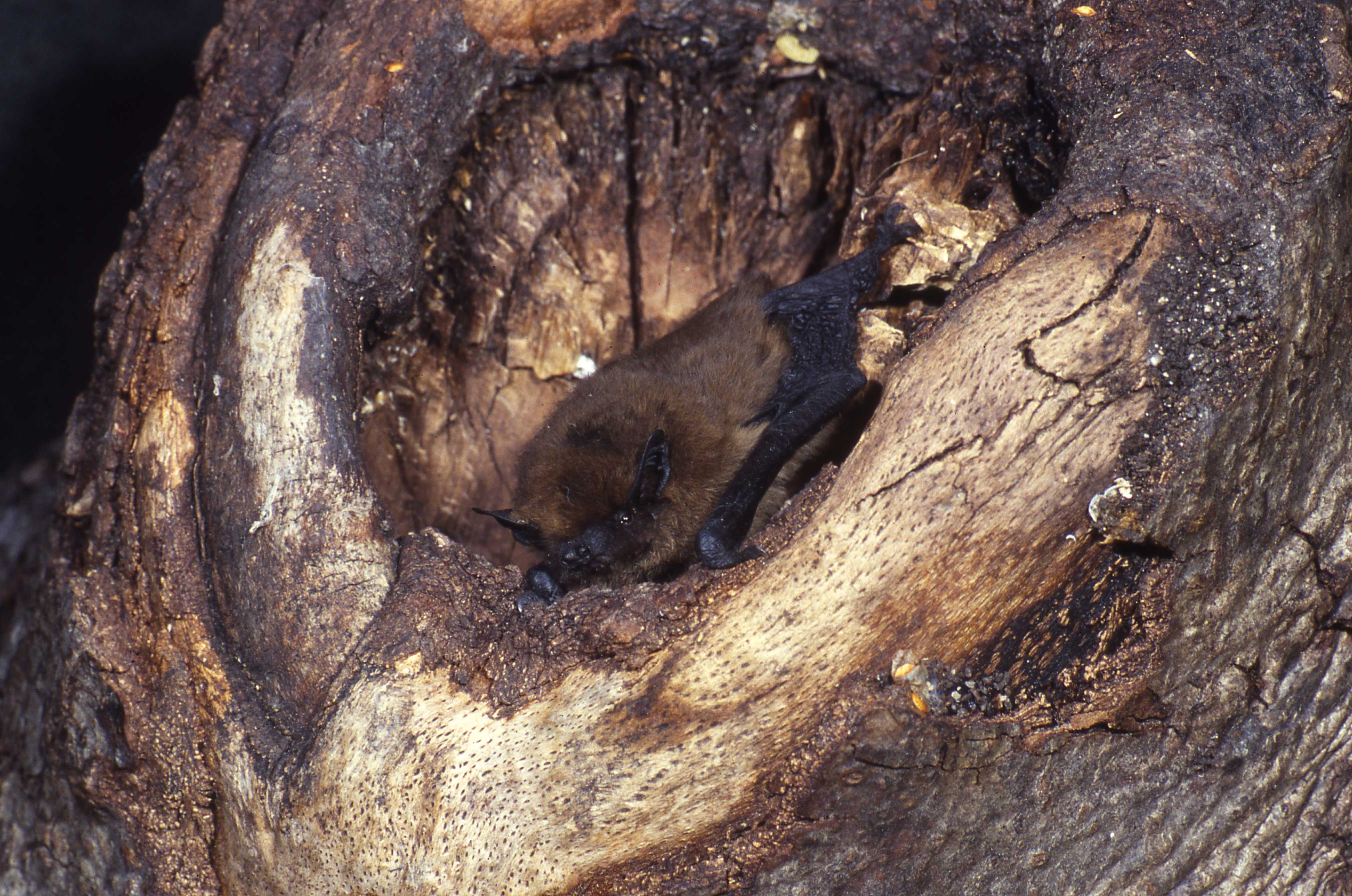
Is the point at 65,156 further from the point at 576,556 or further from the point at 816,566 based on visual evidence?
the point at 816,566

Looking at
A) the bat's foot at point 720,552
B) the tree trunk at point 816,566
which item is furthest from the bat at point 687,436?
the bat's foot at point 720,552

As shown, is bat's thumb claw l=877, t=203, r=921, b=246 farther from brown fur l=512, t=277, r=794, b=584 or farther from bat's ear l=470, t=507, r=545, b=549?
bat's ear l=470, t=507, r=545, b=549

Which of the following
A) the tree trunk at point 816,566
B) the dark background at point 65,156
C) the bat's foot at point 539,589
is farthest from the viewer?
the dark background at point 65,156

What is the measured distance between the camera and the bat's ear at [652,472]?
2.93m

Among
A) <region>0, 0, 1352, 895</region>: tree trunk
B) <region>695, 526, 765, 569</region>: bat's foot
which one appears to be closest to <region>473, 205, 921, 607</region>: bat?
<region>0, 0, 1352, 895</region>: tree trunk

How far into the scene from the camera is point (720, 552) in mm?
2350

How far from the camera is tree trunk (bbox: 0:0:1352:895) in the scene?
7.22 feet

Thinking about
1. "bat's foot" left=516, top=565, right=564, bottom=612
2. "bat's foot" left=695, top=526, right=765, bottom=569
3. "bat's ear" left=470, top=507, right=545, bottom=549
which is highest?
"bat's foot" left=695, top=526, right=765, bottom=569

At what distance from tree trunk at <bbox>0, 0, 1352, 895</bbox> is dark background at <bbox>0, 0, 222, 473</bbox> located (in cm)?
205

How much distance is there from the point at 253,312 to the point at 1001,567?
1950 millimetres

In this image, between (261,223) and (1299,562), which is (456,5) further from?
(1299,562)

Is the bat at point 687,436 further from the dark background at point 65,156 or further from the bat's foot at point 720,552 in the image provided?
the dark background at point 65,156

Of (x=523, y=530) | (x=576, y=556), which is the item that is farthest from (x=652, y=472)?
(x=523, y=530)

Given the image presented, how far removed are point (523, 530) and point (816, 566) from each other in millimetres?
1195
